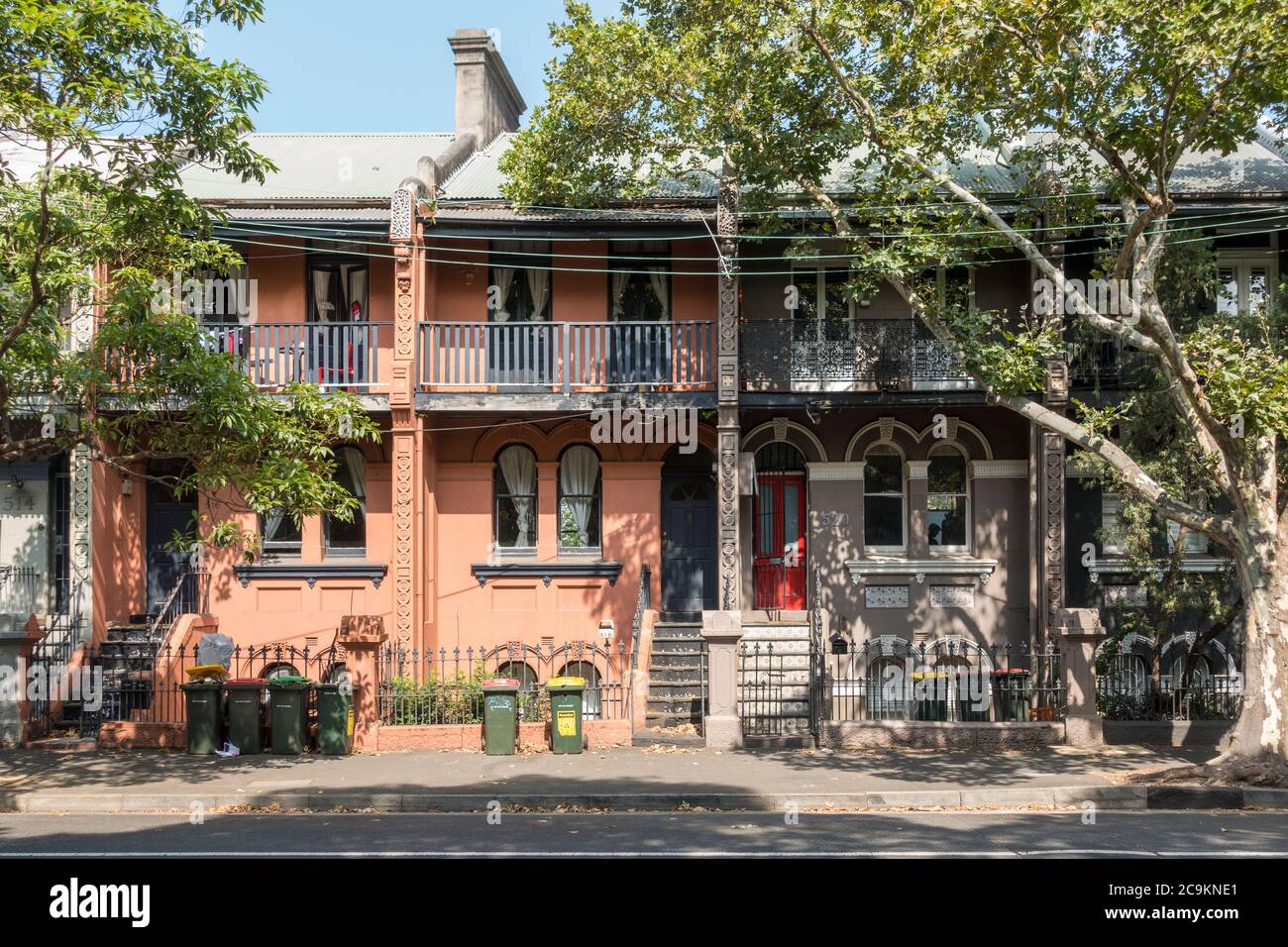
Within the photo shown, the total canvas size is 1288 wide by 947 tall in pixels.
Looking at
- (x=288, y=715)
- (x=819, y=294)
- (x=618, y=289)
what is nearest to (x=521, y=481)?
(x=618, y=289)

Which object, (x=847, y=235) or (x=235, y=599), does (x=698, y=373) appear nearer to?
(x=847, y=235)

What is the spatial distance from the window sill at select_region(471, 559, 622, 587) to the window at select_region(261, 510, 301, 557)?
309 centimetres

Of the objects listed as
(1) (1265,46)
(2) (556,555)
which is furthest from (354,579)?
(1) (1265,46)

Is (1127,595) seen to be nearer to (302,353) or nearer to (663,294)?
(663,294)

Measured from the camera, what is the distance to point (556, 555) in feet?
66.1

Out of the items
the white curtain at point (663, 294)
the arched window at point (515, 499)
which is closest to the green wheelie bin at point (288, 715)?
the arched window at point (515, 499)

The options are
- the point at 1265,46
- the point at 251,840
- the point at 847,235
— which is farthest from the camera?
the point at 847,235

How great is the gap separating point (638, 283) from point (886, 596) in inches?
270

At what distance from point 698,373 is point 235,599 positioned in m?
8.67

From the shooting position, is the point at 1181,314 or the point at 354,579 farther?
the point at 354,579

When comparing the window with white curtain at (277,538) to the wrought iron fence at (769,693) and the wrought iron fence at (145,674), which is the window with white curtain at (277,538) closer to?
the wrought iron fence at (145,674)

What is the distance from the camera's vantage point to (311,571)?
19.8 m

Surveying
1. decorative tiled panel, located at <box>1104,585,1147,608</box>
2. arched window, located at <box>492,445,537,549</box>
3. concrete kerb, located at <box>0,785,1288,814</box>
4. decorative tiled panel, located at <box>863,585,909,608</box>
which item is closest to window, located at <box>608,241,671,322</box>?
arched window, located at <box>492,445,537,549</box>

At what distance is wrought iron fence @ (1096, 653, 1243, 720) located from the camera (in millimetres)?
16516
